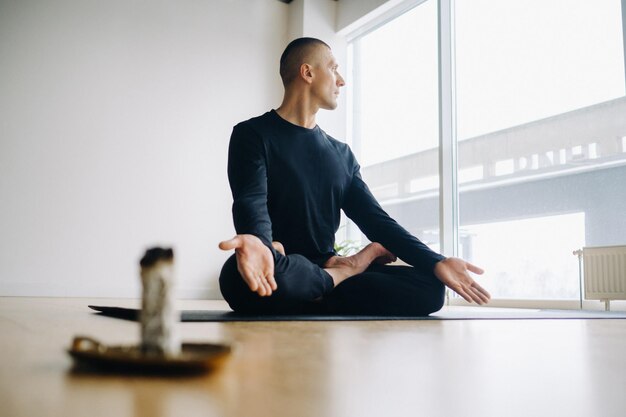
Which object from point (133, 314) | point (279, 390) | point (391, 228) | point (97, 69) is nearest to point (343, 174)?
point (391, 228)

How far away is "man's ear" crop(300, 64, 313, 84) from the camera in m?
2.36

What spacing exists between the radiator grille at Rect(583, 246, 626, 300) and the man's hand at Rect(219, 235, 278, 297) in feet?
10.1

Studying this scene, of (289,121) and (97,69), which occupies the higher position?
(97,69)

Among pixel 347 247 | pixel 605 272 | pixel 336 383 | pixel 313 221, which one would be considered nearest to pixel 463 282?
pixel 313 221

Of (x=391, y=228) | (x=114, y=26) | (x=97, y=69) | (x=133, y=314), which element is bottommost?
(x=133, y=314)

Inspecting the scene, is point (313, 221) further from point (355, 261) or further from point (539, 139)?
point (539, 139)

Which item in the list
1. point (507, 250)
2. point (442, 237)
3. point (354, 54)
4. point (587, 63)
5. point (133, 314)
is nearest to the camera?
point (133, 314)

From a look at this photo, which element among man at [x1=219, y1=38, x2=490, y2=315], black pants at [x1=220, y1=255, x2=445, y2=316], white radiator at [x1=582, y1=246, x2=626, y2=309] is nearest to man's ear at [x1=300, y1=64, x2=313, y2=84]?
man at [x1=219, y1=38, x2=490, y2=315]

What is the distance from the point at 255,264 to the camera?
1439mm

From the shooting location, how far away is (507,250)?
14.9ft

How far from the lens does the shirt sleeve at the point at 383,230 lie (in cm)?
204

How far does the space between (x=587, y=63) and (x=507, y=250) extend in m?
1.45

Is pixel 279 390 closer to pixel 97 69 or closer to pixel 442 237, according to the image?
pixel 442 237

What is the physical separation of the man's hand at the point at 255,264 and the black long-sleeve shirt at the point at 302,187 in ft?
1.56
